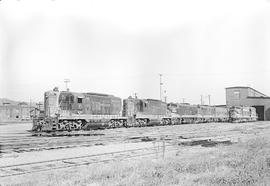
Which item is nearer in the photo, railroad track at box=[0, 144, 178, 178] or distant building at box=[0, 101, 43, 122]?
railroad track at box=[0, 144, 178, 178]

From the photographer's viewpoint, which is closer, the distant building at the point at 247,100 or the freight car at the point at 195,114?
the freight car at the point at 195,114

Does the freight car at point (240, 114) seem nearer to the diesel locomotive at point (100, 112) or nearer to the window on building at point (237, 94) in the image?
the diesel locomotive at point (100, 112)

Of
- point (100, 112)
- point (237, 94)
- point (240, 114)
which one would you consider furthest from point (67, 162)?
point (237, 94)

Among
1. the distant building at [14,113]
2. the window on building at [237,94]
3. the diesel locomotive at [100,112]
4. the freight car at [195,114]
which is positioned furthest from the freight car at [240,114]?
the distant building at [14,113]

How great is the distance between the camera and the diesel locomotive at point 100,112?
25.6 meters

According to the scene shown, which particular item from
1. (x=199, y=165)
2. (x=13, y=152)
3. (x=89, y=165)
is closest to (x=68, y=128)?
(x=13, y=152)

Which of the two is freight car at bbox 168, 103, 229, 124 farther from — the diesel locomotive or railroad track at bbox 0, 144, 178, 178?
railroad track at bbox 0, 144, 178, 178

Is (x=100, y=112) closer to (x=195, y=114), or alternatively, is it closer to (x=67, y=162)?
(x=67, y=162)

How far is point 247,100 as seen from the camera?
75.8 m

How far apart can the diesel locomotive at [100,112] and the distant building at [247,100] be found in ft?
97.2

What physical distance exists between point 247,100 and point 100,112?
53.7 metres

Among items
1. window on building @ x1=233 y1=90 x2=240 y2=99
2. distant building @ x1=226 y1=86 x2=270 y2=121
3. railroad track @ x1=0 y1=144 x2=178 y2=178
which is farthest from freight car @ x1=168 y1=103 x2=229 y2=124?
railroad track @ x1=0 y1=144 x2=178 y2=178

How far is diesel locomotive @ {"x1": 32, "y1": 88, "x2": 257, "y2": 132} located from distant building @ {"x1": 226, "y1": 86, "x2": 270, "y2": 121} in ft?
97.2

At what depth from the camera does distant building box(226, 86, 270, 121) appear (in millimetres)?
74500
